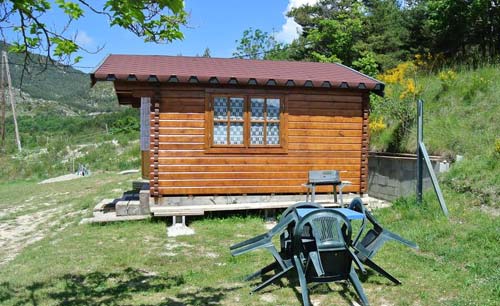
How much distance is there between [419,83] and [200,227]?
8805 millimetres

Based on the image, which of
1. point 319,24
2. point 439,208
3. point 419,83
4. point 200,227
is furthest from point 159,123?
point 319,24

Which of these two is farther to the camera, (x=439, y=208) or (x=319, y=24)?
(x=319, y=24)

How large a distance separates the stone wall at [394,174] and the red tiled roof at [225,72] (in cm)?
191

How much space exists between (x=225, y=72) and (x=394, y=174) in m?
4.80

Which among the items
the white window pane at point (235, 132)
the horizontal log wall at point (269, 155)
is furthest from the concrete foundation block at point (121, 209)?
the white window pane at point (235, 132)

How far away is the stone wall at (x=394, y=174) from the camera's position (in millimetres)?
10003

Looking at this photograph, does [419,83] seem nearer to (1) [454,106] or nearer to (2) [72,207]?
(1) [454,106]

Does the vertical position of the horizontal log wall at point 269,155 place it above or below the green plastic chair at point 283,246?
above

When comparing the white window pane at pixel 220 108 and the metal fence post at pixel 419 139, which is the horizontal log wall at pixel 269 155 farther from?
the metal fence post at pixel 419 139

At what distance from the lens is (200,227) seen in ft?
29.4

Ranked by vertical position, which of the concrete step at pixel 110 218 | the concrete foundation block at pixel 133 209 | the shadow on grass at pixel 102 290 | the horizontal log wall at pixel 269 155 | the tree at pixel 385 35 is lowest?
the shadow on grass at pixel 102 290

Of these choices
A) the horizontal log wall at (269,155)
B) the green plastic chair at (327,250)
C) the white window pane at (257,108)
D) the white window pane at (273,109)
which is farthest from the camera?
the white window pane at (273,109)

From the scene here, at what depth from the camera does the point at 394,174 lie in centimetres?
1113

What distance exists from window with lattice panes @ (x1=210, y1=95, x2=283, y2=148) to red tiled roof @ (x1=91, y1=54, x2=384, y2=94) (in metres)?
0.49
